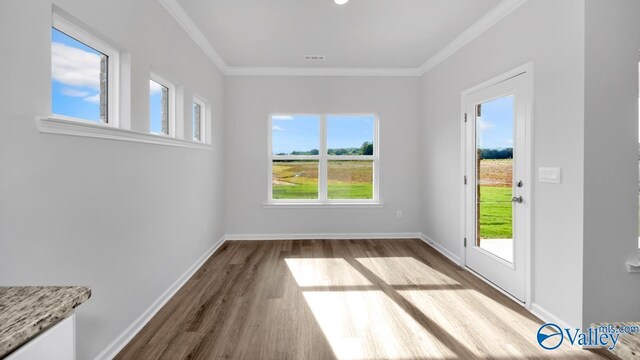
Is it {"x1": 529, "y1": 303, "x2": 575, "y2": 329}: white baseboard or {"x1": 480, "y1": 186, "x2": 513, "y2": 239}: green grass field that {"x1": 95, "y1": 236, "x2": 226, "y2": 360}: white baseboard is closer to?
{"x1": 529, "y1": 303, "x2": 575, "y2": 329}: white baseboard

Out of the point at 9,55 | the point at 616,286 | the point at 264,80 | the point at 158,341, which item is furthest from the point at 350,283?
the point at 264,80

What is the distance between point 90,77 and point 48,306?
171 cm

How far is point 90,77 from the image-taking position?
1.98 meters

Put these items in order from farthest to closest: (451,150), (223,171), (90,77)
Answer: (223,171), (451,150), (90,77)

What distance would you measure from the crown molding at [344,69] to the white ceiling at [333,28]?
61 mm

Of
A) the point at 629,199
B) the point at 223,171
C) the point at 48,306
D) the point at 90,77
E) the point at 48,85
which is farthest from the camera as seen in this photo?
the point at 223,171

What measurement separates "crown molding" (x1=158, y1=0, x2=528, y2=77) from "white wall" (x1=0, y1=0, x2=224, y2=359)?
0.16m

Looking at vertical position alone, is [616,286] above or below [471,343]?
above

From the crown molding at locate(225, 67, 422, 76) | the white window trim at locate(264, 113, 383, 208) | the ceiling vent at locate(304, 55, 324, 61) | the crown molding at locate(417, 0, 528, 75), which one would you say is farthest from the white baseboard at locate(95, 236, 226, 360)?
the crown molding at locate(417, 0, 528, 75)

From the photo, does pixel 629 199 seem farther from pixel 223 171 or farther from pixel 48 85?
pixel 223 171

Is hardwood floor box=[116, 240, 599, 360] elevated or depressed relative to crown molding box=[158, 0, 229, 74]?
depressed

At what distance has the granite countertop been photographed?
2.28ft

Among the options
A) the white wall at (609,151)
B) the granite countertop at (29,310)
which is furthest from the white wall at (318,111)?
the granite countertop at (29,310)

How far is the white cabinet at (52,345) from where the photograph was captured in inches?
28.7
